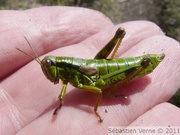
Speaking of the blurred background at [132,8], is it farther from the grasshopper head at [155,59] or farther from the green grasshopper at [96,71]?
the green grasshopper at [96,71]

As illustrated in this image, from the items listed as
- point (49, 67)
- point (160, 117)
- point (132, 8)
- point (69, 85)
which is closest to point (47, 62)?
point (49, 67)

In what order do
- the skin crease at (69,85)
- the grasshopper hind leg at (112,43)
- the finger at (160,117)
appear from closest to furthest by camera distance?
the finger at (160,117) < the skin crease at (69,85) < the grasshopper hind leg at (112,43)

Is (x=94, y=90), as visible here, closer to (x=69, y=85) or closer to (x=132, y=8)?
(x=69, y=85)

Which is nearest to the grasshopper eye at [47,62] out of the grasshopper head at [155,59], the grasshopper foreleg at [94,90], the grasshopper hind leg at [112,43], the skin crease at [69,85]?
the grasshopper foreleg at [94,90]

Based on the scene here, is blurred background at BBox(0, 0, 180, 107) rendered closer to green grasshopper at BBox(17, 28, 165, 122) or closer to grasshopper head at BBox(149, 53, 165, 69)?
grasshopper head at BBox(149, 53, 165, 69)

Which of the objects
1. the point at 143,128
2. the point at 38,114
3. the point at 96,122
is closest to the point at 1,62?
Answer: the point at 38,114

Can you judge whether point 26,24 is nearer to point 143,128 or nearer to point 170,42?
point 170,42

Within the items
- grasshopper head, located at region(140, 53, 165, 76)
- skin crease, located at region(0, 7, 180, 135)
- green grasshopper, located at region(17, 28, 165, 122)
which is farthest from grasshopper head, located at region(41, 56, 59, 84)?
grasshopper head, located at region(140, 53, 165, 76)
